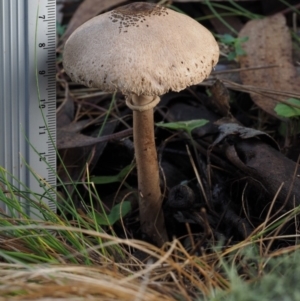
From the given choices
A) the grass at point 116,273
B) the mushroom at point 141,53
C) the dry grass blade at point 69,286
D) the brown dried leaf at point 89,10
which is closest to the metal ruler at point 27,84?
the mushroom at point 141,53

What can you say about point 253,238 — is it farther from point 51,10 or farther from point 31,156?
point 51,10

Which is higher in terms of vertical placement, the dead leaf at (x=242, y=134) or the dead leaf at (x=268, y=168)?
the dead leaf at (x=242, y=134)

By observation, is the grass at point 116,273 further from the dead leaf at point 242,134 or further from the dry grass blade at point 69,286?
the dead leaf at point 242,134

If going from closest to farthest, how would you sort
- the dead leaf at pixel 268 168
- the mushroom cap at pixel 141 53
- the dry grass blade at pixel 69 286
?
1. the dry grass blade at pixel 69 286
2. the mushroom cap at pixel 141 53
3. the dead leaf at pixel 268 168

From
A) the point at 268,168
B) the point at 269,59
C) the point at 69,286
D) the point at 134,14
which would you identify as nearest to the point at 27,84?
the point at 134,14

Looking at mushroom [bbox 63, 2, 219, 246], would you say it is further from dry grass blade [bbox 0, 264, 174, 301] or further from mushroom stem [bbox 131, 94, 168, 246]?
dry grass blade [bbox 0, 264, 174, 301]

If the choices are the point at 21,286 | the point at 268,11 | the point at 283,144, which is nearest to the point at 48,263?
the point at 21,286

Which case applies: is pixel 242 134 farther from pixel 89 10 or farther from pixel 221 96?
pixel 89 10
